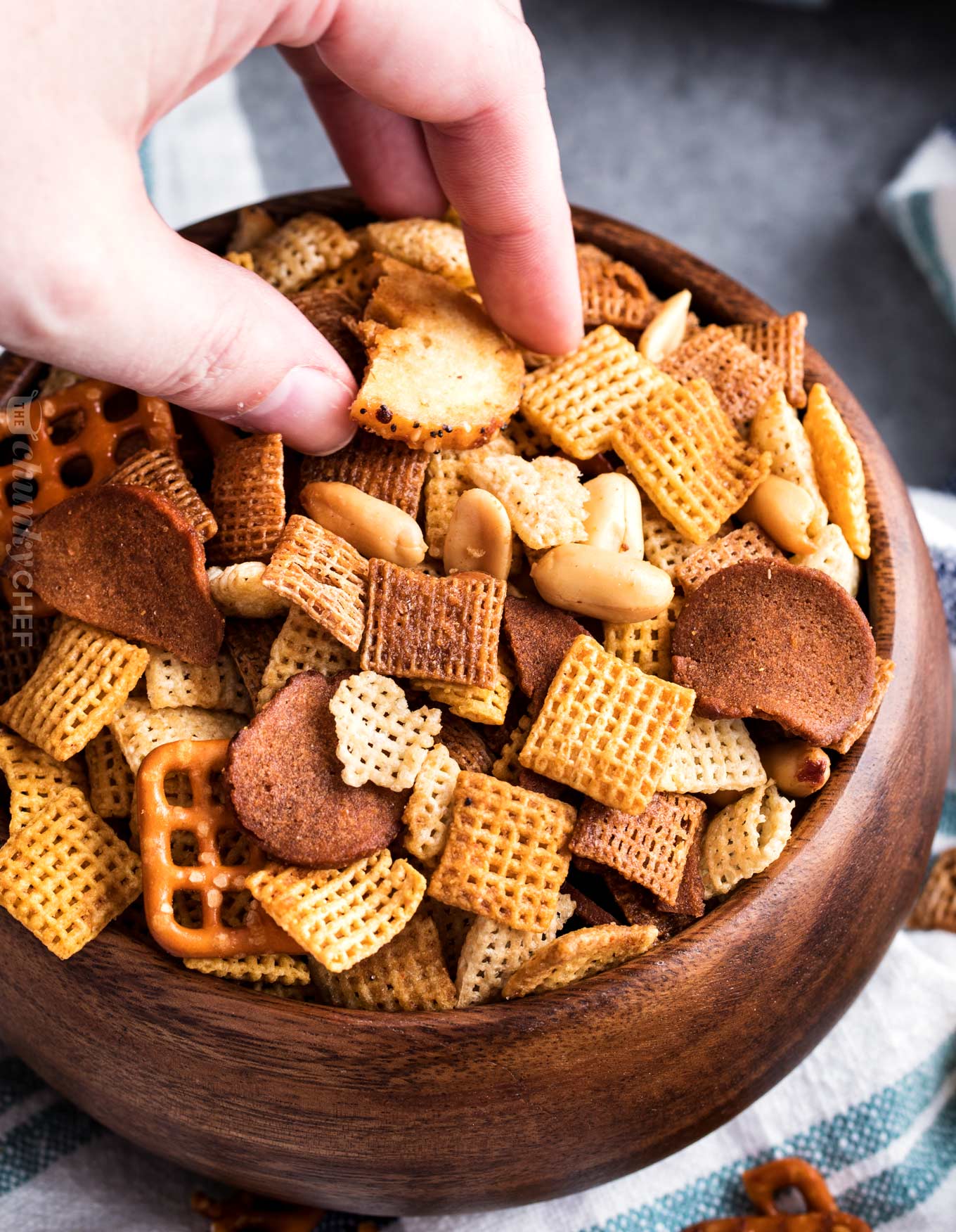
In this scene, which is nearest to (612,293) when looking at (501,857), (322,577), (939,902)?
(322,577)

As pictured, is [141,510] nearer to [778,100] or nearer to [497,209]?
[497,209]

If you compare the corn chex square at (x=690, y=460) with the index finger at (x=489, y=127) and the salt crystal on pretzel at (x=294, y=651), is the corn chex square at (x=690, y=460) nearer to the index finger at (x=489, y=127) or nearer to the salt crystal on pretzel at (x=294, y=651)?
the index finger at (x=489, y=127)

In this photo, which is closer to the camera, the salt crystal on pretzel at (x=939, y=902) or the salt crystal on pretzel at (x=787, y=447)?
the salt crystal on pretzel at (x=787, y=447)

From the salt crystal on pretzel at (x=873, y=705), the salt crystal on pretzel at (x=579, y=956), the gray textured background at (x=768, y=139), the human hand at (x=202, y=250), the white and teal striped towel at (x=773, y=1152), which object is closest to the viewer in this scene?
the human hand at (x=202, y=250)

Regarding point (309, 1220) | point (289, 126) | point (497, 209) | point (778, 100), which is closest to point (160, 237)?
point (497, 209)

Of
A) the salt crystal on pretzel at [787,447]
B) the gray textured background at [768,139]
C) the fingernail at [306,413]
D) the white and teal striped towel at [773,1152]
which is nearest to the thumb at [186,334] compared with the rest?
the fingernail at [306,413]
